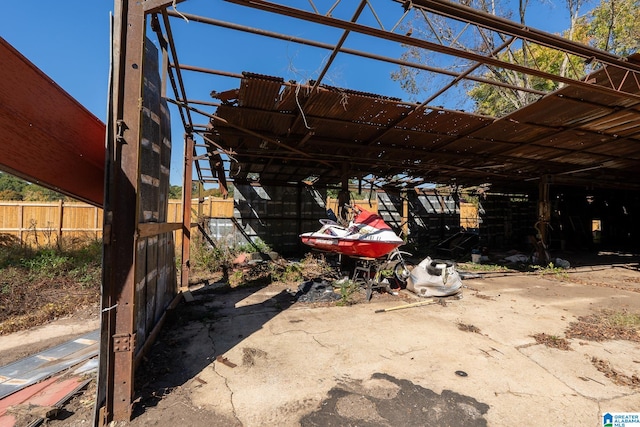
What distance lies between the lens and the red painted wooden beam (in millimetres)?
1952

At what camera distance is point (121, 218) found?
236 centimetres

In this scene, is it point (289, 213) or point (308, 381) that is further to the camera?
point (289, 213)

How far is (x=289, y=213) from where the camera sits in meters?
11.9

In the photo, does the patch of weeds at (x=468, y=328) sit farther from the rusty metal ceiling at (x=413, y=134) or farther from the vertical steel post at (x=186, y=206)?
the vertical steel post at (x=186, y=206)

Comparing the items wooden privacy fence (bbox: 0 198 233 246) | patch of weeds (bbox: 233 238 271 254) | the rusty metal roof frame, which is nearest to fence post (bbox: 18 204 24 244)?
wooden privacy fence (bbox: 0 198 233 246)

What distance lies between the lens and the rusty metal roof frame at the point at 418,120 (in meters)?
3.60

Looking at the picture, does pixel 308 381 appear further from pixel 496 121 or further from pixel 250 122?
pixel 496 121

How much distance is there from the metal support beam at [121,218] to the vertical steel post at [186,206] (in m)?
3.89

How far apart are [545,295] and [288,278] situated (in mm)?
5979

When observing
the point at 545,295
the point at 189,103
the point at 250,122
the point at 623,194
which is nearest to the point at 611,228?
the point at 623,194

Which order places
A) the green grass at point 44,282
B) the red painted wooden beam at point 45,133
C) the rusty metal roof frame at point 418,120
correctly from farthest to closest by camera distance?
the green grass at point 44,282
the rusty metal roof frame at point 418,120
the red painted wooden beam at point 45,133

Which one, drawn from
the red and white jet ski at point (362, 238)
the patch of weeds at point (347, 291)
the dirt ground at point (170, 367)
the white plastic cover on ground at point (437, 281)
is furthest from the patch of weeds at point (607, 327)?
the patch of weeds at point (347, 291)

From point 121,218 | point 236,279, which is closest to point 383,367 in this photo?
point 121,218

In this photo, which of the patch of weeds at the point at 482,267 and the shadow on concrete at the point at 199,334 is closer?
the shadow on concrete at the point at 199,334
